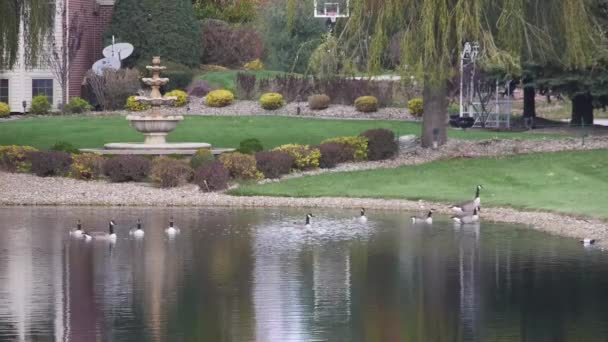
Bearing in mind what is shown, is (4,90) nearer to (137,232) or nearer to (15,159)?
(15,159)

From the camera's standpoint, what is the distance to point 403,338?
1706cm

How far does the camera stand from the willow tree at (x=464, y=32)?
3406 centimetres

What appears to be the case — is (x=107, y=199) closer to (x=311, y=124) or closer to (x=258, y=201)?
(x=258, y=201)

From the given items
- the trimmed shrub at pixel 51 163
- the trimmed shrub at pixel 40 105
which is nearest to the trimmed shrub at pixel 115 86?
the trimmed shrub at pixel 40 105

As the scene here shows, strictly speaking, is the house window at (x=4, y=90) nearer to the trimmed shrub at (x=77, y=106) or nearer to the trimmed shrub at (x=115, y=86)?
the trimmed shrub at (x=77, y=106)

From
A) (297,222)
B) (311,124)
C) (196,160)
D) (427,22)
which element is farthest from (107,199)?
(311,124)

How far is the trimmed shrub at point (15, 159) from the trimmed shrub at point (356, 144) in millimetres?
7617

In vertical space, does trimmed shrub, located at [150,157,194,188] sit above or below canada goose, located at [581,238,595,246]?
above

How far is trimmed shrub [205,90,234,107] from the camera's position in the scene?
4838cm

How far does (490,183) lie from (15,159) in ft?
39.5

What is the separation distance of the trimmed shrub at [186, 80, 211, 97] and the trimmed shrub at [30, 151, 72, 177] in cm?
1638

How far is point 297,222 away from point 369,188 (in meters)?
4.59

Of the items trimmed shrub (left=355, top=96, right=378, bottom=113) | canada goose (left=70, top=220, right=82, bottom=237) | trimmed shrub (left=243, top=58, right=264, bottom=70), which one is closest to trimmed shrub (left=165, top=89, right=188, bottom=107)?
trimmed shrub (left=355, top=96, right=378, bottom=113)

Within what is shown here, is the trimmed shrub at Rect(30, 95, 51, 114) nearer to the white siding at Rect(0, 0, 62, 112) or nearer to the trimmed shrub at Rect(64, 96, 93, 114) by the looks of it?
the trimmed shrub at Rect(64, 96, 93, 114)
